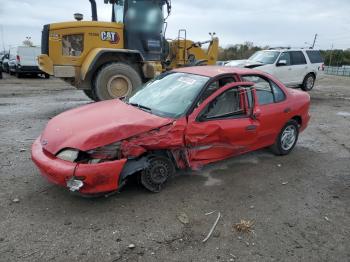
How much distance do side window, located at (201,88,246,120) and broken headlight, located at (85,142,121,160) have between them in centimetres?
124

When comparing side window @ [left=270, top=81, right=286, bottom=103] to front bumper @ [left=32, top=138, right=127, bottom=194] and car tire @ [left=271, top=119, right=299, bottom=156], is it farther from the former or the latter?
front bumper @ [left=32, top=138, right=127, bottom=194]

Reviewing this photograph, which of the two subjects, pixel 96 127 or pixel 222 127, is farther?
pixel 222 127

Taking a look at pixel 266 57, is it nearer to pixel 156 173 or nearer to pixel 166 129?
pixel 166 129

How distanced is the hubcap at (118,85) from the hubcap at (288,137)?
4479 millimetres

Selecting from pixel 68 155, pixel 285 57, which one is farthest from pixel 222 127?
pixel 285 57

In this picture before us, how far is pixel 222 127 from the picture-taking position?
452cm

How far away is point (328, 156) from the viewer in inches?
231

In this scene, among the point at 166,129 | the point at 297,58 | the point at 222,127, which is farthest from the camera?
the point at 297,58

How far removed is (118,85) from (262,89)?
179 inches

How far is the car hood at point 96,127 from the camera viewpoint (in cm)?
369

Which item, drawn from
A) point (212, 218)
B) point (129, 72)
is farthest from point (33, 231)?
point (129, 72)

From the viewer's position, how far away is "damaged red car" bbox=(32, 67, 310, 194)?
3.65 m

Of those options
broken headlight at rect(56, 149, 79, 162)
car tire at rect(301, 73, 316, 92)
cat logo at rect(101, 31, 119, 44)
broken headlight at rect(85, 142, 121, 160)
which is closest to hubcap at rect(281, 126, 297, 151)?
broken headlight at rect(85, 142, 121, 160)

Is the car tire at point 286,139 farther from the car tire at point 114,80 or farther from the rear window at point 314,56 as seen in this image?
the rear window at point 314,56
